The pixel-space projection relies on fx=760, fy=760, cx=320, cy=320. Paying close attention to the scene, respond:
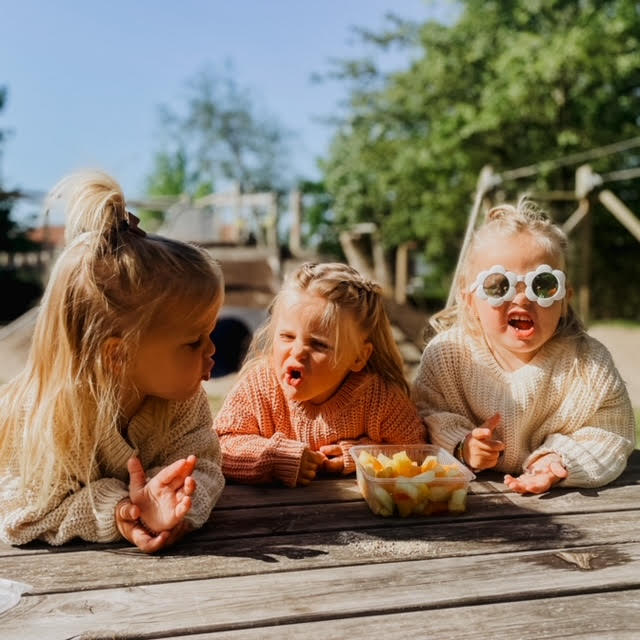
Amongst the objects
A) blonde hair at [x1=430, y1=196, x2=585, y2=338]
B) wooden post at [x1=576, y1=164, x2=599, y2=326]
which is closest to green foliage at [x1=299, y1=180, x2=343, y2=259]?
wooden post at [x1=576, y1=164, x2=599, y2=326]

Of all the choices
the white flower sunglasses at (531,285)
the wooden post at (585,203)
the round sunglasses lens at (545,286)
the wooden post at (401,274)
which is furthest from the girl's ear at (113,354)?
the wooden post at (401,274)

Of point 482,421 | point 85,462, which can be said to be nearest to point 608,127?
point 482,421

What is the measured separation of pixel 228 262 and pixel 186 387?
1387 cm

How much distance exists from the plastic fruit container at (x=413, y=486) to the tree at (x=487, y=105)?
14.6 meters

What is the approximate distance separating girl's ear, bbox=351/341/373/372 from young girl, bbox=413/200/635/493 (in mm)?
262

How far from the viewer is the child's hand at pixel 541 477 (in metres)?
2.11

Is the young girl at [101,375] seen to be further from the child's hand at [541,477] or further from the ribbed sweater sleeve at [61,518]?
the child's hand at [541,477]

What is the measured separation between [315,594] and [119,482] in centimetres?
60

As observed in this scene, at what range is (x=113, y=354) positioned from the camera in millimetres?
1712

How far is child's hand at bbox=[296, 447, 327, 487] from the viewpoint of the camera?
87.7 inches

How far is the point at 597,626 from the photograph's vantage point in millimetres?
1317

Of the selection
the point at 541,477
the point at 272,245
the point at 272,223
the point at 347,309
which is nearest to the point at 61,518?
the point at 347,309

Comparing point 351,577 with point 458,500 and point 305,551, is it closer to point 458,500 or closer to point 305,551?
point 305,551

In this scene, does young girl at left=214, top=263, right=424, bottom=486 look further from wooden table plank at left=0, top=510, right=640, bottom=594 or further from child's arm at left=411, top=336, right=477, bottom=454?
wooden table plank at left=0, top=510, right=640, bottom=594
